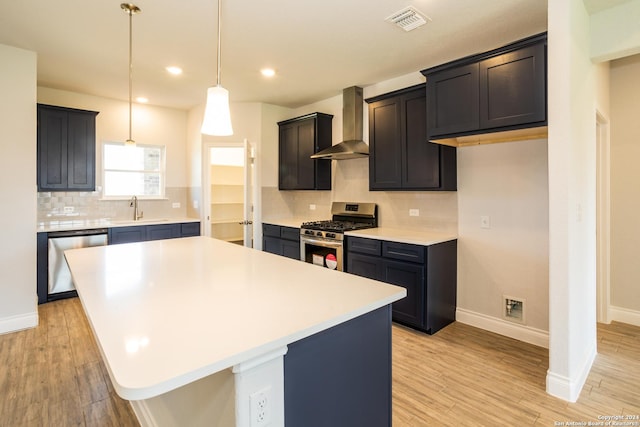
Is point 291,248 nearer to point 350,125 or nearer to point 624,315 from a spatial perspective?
point 350,125

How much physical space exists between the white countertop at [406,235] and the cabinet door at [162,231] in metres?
2.71

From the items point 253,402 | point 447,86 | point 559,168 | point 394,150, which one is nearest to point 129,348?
point 253,402

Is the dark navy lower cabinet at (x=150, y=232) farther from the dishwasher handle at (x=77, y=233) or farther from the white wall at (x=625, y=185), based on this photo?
the white wall at (x=625, y=185)

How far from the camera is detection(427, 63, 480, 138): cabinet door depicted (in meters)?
2.62

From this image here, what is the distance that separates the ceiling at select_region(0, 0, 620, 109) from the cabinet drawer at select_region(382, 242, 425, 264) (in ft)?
6.01

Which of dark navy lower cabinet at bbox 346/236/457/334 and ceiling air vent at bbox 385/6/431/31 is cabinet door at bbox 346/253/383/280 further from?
ceiling air vent at bbox 385/6/431/31

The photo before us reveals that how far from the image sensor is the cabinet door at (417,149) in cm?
324

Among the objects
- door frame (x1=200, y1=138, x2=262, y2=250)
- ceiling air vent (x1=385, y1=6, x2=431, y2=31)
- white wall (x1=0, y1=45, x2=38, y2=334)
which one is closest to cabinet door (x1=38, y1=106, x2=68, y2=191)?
white wall (x1=0, y1=45, x2=38, y2=334)

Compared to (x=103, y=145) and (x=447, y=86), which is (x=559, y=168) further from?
(x=103, y=145)

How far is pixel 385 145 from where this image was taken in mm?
3627

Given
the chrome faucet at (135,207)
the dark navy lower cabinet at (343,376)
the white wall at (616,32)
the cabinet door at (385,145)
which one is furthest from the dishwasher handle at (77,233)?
the white wall at (616,32)

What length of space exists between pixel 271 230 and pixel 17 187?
276 cm

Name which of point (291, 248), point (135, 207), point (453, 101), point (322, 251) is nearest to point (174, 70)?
point (135, 207)

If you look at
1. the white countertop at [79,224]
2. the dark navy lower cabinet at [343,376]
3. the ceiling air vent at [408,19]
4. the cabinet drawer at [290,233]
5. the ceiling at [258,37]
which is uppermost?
the ceiling at [258,37]
